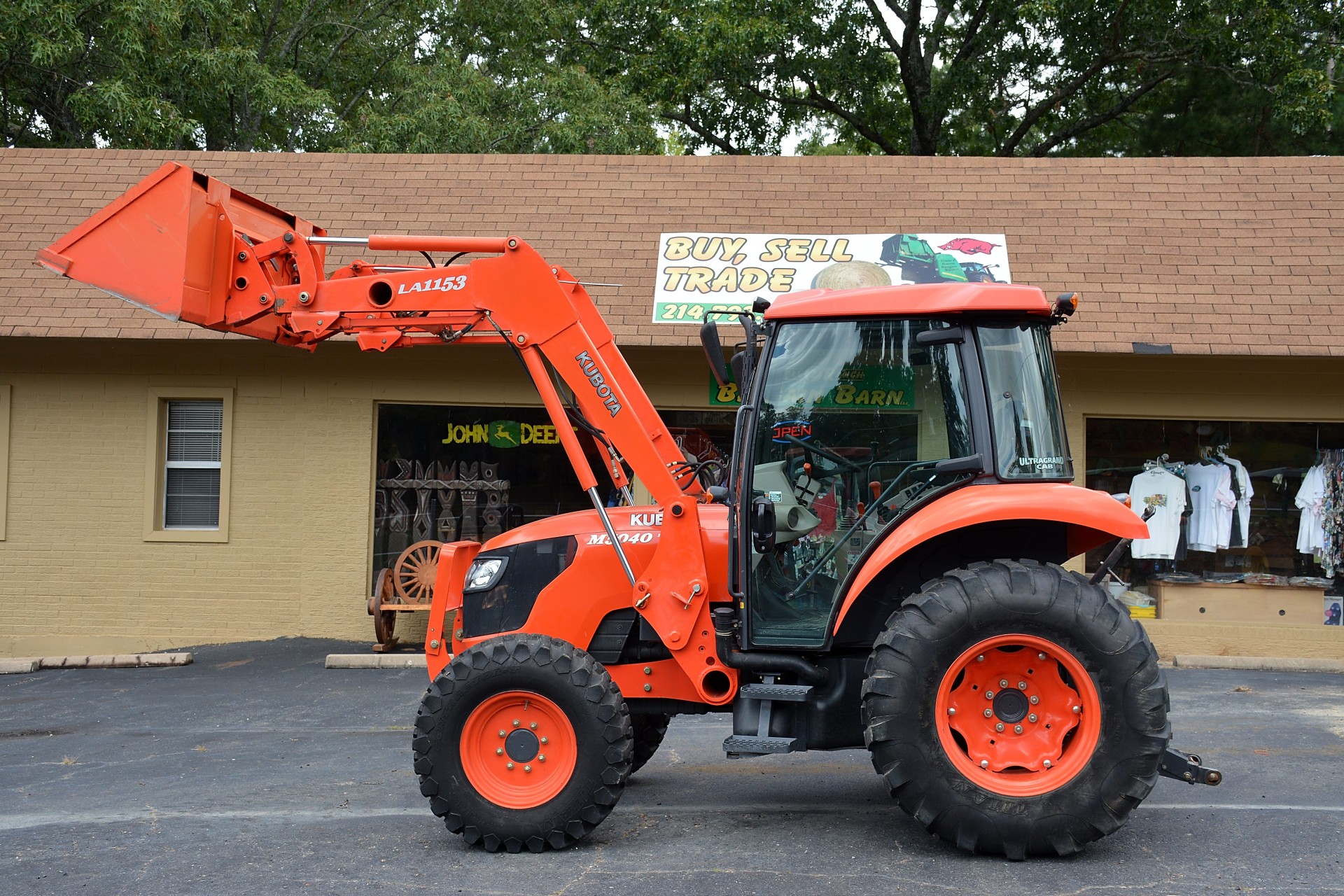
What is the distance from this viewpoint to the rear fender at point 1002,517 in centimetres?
492

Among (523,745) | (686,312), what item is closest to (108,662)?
(686,312)

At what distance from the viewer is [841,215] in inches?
496

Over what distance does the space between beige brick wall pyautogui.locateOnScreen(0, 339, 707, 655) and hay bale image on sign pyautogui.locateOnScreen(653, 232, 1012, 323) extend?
888 mm

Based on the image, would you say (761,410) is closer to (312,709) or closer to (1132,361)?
(312,709)

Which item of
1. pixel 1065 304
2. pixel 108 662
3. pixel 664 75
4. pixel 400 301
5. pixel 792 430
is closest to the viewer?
pixel 1065 304

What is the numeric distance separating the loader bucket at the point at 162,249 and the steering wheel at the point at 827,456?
3.02 m

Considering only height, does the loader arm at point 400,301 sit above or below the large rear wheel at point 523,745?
above

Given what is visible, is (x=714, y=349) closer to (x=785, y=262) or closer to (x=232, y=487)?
(x=785, y=262)

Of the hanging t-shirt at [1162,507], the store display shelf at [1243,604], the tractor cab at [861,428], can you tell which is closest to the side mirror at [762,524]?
the tractor cab at [861,428]

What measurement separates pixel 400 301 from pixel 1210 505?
9.35 metres

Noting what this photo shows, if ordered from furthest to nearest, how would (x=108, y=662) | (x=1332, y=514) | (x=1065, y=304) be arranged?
(x=1332, y=514), (x=108, y=662), (x=1065, y=304)

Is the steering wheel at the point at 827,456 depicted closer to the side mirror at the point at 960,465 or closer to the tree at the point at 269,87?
the side mirror at the point at 960,465

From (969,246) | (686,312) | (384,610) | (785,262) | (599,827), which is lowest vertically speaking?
(599,827)

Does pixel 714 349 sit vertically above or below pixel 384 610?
above
